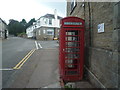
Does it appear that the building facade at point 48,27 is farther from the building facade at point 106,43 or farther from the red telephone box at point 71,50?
the building facade at point 106,43

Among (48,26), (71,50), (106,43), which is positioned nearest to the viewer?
(106,43)

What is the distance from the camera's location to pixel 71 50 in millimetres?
4863

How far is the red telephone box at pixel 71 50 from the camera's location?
4539mm

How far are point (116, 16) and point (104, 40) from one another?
3.00 feet

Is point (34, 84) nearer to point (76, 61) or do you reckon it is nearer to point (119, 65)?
point (76, 61)

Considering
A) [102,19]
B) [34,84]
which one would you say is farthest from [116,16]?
[34,84]

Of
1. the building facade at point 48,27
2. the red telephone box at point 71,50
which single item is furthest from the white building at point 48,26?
the red telephone box at point 71,50

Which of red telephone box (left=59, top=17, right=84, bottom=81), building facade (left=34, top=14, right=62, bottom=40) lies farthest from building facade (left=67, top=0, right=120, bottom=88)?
building facade (left=34, top=14, right=62, bottom=40)

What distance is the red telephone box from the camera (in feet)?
14.9

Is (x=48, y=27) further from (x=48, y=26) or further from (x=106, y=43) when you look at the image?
(x=106, y=43)

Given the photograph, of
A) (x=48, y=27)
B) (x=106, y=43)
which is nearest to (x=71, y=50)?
(x=106, y=43)

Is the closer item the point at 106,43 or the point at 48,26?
the point at 106,43

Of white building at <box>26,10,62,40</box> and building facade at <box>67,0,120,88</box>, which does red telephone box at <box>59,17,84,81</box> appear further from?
white building at <box>26,10,62,40</box>

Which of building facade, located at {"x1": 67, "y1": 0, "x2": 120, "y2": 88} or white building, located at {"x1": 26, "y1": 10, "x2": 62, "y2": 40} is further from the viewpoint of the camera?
white building, located at {"x1": 26, "y1": 10, "x2": 62, "y2": 40}
